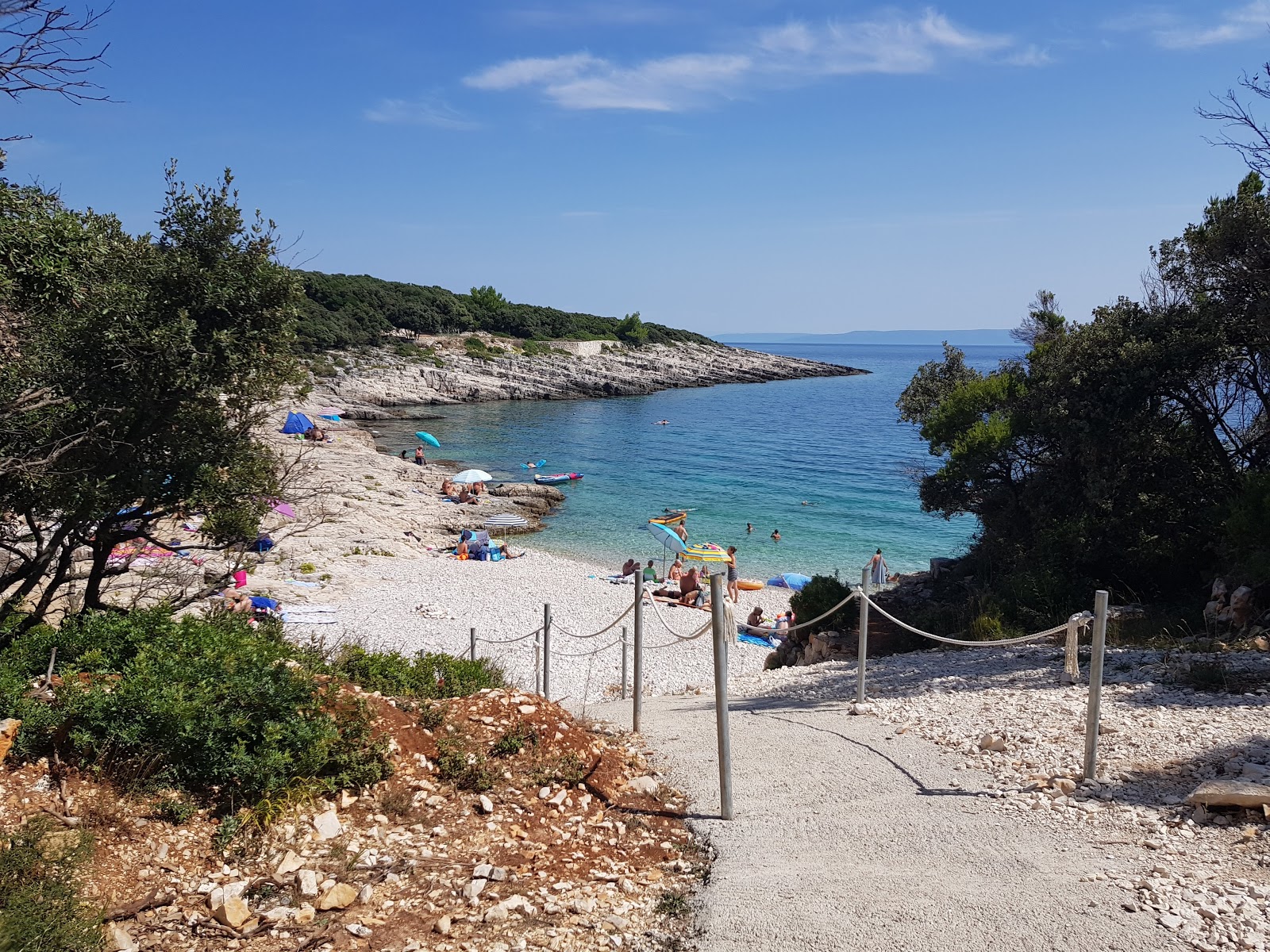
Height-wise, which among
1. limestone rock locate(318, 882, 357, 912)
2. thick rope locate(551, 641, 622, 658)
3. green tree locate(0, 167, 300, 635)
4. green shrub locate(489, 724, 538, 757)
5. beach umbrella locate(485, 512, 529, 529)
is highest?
green tree locate(0, 167, 300, 635)

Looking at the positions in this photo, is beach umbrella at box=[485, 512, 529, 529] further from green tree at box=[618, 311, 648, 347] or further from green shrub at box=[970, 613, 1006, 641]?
green tree at box=[618, 311, 648, 347]

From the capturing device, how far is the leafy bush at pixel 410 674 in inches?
308

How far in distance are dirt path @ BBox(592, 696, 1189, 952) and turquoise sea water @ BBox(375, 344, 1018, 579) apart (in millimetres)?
20944

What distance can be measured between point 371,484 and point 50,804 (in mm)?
32856

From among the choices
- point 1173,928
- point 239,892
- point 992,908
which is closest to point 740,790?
point 992,908

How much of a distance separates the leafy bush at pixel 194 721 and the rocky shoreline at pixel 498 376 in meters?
57.4

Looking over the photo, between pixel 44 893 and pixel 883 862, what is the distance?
14.9 feet

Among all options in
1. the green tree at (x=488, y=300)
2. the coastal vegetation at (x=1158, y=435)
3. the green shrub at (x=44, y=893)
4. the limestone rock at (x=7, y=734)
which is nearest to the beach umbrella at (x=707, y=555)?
the coastal vegetation at (x=1158, y=435)

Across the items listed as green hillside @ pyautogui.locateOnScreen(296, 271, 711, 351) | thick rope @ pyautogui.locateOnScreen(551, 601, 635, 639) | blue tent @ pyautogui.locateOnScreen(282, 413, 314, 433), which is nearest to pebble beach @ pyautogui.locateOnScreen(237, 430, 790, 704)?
thick rope @ pyautogui.locateOnScreen(551, 601, 635, 639)

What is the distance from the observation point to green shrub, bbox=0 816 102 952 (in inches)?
143

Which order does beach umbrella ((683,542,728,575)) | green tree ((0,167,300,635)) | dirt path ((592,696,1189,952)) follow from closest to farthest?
dirt path ((592,696,1189,952)) < green tree ((0,167,300,635)) < beach umbrella ((683,542,728,575))

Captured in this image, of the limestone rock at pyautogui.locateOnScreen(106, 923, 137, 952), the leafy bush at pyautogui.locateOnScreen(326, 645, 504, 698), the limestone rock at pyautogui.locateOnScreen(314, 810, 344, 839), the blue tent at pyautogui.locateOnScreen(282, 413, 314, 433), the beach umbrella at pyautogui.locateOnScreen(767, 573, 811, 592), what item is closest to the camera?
the limestone rock at pyautogui.locateOnScreen(106, 923, 137, 952)

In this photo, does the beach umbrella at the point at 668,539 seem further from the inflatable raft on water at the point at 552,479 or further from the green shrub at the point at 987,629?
the green shrub at the point at 987,629

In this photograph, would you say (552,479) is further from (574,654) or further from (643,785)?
(643,785)
